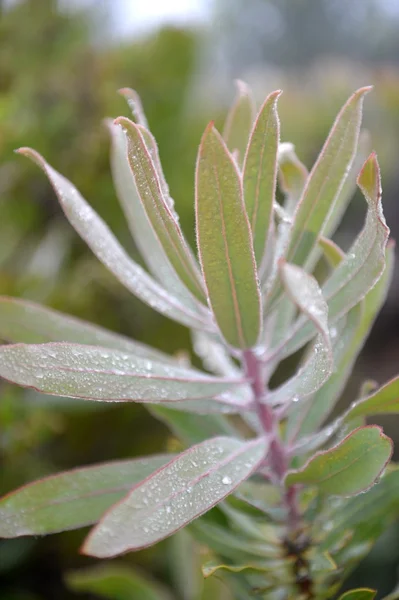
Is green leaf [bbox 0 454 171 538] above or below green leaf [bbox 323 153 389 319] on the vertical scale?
below

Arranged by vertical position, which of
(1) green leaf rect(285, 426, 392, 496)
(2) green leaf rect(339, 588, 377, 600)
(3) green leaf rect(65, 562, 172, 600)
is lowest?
(3) green leaf rect(65, 562, 172, 600)

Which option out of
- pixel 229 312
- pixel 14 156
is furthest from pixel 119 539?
pixel 14 156

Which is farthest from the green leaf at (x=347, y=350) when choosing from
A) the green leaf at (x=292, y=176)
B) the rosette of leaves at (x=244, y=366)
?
the green leaf at (x=292, y=176)

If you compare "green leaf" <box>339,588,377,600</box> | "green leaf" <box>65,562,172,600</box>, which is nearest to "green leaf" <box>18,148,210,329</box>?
"green leaf" <box>339,588,377,600</box>

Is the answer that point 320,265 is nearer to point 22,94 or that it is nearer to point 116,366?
point 22,94

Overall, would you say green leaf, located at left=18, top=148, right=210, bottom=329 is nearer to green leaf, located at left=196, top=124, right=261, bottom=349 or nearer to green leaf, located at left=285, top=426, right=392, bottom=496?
green leaf, located at left=196, top=124, right=261, bottom=349

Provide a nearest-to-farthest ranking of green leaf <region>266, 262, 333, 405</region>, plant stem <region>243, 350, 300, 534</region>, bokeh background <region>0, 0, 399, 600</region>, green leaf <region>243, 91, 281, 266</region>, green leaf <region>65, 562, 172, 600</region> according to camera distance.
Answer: green leaf <region>266, 262, 333, 405</region>
green leaf <region>243, 91, 281, 266</region>
plant stem <region>243, 350, 300, 534</region>
green leaf <region>65, 562, 172, 600</region>
bokeh background <region>0, 0, 399, 600</region>
